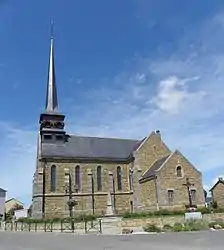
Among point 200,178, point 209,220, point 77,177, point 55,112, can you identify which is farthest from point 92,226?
point 55,112

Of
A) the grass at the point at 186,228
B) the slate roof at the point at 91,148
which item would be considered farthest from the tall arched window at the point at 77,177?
the grass at the point at 186,228

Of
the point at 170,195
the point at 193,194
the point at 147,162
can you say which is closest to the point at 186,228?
the point at 170,195

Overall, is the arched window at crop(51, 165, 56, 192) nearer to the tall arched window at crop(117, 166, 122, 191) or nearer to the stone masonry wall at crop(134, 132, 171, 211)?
the tall arched window at crop(117, 166, 122, 191)

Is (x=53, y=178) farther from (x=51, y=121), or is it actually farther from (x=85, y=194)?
(x=51, y=121)

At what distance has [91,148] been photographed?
44531 mm

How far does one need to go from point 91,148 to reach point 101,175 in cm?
431

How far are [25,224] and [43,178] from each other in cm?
718

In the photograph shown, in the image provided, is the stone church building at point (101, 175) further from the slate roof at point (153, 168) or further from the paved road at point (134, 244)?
the paved road at point (134, 244)

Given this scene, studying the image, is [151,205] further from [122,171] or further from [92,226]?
[92,226]

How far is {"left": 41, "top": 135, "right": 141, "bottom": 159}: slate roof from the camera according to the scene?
136 ft

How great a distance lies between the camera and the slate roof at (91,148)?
4138cm

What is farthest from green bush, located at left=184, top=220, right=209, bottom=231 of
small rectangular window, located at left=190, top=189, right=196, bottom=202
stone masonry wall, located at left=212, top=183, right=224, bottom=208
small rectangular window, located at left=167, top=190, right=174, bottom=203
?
stone masonry wall, located at left=212, top=183, right=224, bottom=208

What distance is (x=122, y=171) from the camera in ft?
142

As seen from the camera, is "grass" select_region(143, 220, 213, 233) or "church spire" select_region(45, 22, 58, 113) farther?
"church spire" select_region(45, 22, 58, 113)
